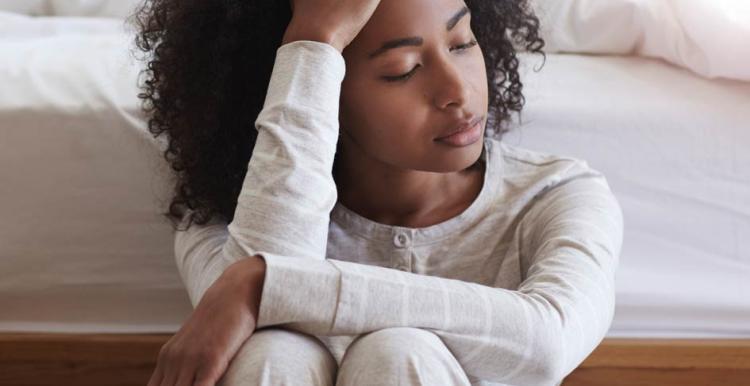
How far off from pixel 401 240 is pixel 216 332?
0.28 m

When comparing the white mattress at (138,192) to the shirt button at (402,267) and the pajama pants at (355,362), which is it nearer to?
the shirt button at (402,267)

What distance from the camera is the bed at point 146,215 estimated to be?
1.29 m

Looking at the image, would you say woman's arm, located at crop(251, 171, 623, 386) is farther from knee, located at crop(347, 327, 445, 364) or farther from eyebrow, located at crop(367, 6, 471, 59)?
eyebrow, located at crop(367, 6, 471, 59)

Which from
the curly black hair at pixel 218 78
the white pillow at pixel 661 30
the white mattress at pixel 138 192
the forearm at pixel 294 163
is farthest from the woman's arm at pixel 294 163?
the white pillow at pixel 661 30

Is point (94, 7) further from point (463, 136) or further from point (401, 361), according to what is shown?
point (401, 361)

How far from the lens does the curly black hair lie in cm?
115

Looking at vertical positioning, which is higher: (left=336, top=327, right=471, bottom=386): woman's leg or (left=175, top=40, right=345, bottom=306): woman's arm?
(left=175, top=40, right=345, bottom=306): woman's arm

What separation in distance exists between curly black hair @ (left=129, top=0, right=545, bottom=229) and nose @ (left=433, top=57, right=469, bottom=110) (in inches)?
7.5

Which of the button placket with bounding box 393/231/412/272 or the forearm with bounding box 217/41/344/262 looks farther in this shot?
the button placket with bounding box 393/231/412/272

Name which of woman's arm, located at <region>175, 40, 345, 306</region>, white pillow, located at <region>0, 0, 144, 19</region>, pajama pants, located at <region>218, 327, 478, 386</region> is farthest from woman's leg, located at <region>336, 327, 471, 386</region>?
white pillow, located at <region>0, 0, 144, 19</region>

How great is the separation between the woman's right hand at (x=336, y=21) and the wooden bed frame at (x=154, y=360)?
45 cm

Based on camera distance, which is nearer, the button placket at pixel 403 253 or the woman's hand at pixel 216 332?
the woman's hand at pixel 216 332

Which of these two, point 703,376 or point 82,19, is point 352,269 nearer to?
point 703,376

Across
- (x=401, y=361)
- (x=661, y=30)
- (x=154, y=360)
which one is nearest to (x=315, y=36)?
(x=401, y=361)
